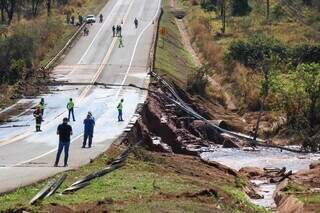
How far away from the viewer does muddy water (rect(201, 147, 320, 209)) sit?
41.2 metres

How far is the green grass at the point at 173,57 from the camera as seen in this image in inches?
2483

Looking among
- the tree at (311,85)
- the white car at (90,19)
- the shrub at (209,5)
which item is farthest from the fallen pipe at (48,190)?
the shrub at (209,5)

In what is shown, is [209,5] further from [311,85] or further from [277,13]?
[311,85]

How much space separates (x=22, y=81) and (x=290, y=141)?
20.7m

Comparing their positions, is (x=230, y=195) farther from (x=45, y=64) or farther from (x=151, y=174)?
(x=45, y=64)

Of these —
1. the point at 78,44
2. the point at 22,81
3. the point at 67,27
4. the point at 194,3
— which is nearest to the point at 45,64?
the point at 22,81

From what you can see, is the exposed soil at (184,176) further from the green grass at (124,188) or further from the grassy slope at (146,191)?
the green grass at (124,188)

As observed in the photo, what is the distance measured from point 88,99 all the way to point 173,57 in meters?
23.3

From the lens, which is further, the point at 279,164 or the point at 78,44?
the point at 78,44

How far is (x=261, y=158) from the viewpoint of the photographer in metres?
43.4

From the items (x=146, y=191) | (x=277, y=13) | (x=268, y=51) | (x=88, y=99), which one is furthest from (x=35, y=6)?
(x=146, y=191)

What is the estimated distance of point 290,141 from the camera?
161ft

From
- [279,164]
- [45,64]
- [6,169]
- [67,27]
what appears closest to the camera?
[6,169]

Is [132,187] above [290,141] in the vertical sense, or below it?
above
